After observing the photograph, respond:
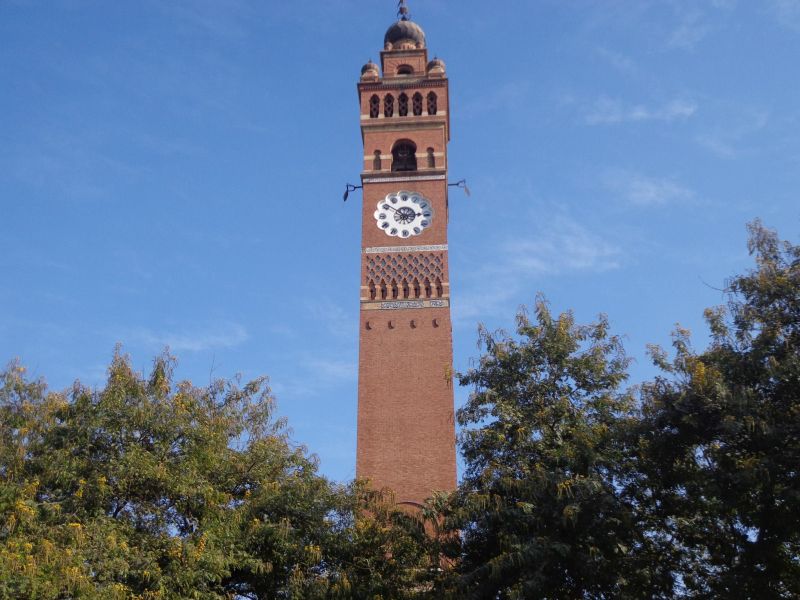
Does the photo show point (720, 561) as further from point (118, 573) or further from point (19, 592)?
point (19, 592)

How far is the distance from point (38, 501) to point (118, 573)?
2.84 m

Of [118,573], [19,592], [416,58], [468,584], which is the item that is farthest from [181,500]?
[416,58]

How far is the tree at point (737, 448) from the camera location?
47.9 ft

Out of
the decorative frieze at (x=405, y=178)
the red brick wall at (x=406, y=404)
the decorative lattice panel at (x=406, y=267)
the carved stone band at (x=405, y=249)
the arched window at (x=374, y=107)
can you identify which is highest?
the arched window at (x=374, y=107)

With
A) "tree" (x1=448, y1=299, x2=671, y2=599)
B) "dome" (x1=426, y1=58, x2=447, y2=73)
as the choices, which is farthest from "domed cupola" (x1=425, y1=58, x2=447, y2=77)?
"tree" (x1=448, y1=299, x2=671, y2=599)

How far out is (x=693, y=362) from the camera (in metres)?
15.8

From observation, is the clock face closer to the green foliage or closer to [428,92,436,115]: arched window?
[428,92,436,115]: arched window

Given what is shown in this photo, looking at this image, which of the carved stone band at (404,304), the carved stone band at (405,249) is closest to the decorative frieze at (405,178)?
the carved stone band at (405,249)

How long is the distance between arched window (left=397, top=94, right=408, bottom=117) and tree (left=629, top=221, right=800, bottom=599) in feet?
68.5

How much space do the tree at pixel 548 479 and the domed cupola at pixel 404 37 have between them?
69.4ft

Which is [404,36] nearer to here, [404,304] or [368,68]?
[368,68]

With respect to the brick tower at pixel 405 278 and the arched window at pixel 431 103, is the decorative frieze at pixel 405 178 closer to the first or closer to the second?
the brick tower at pixel 405 278

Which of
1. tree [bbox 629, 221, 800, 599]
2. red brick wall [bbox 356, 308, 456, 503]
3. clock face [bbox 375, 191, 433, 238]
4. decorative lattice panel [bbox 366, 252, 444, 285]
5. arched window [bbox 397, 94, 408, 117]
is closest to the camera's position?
tree [bbox 629, 221, 800, 599]

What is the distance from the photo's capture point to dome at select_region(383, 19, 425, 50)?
124 feet
